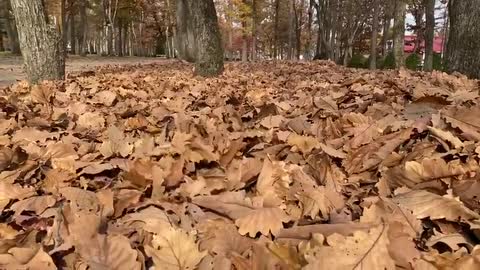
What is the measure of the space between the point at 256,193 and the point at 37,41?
544cm

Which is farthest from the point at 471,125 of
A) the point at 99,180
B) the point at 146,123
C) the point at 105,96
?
the point at 105,96

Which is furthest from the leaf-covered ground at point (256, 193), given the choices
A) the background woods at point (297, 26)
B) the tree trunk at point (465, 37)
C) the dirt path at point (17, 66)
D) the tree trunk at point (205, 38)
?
the dirt path at point (17, 66)

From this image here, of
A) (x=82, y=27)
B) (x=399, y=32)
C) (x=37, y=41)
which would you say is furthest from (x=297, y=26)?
(x=37, y=41)

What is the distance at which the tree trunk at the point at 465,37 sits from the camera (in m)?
4.65

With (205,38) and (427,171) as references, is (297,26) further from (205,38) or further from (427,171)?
(427,171)

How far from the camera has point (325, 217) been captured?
1.35 metres

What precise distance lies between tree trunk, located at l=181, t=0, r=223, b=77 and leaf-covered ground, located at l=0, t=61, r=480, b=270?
5.16 meters

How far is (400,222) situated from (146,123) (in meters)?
1.83

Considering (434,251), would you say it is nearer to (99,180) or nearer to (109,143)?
(99,180)

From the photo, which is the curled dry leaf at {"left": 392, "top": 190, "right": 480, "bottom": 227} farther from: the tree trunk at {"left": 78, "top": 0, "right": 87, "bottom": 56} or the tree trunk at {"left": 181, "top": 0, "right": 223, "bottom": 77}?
the tree trunk at {"left": 78, "top": 0, "right": 87, "bottom": 56}

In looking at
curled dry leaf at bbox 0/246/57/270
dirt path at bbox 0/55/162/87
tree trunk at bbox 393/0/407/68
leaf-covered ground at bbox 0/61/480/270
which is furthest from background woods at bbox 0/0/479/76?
curled dry leaf at bbox 0/246/57/270

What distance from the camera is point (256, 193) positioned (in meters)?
1.60

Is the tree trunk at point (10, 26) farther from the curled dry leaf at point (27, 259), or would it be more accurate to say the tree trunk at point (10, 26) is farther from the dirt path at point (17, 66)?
the curled dry leaf at point (27, 259)

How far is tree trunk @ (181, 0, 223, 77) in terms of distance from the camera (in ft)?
25.4
